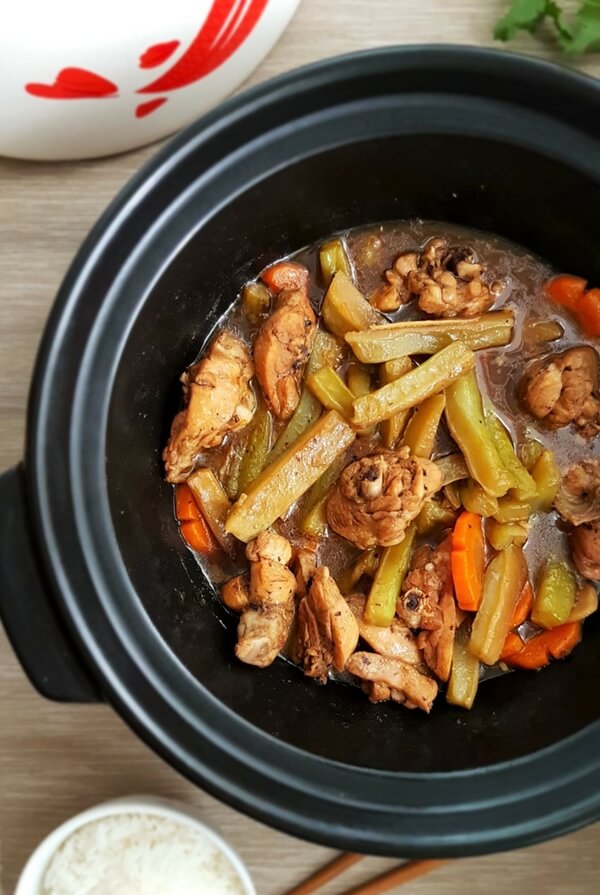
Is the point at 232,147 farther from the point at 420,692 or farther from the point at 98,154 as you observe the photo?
the point at 420,692

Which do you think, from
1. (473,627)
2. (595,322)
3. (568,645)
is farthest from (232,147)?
(568,645)

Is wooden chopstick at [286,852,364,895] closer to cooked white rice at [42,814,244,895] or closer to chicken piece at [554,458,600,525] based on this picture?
cooked white rice at [42,814,244,895]

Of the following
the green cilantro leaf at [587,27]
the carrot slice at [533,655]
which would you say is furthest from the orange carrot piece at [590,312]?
the carrot slice at [533,655]

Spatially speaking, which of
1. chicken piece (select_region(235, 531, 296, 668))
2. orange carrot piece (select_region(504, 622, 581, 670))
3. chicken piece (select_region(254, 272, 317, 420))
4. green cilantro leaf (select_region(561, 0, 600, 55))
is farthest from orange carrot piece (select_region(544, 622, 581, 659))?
green cilantro leaf (select_region(561, 0, 600, 55))

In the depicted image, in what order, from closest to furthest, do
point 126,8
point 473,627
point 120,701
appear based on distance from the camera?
point 120,701
point 126,8
point 473,627

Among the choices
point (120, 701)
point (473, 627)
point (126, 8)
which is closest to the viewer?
point (120, 701)
